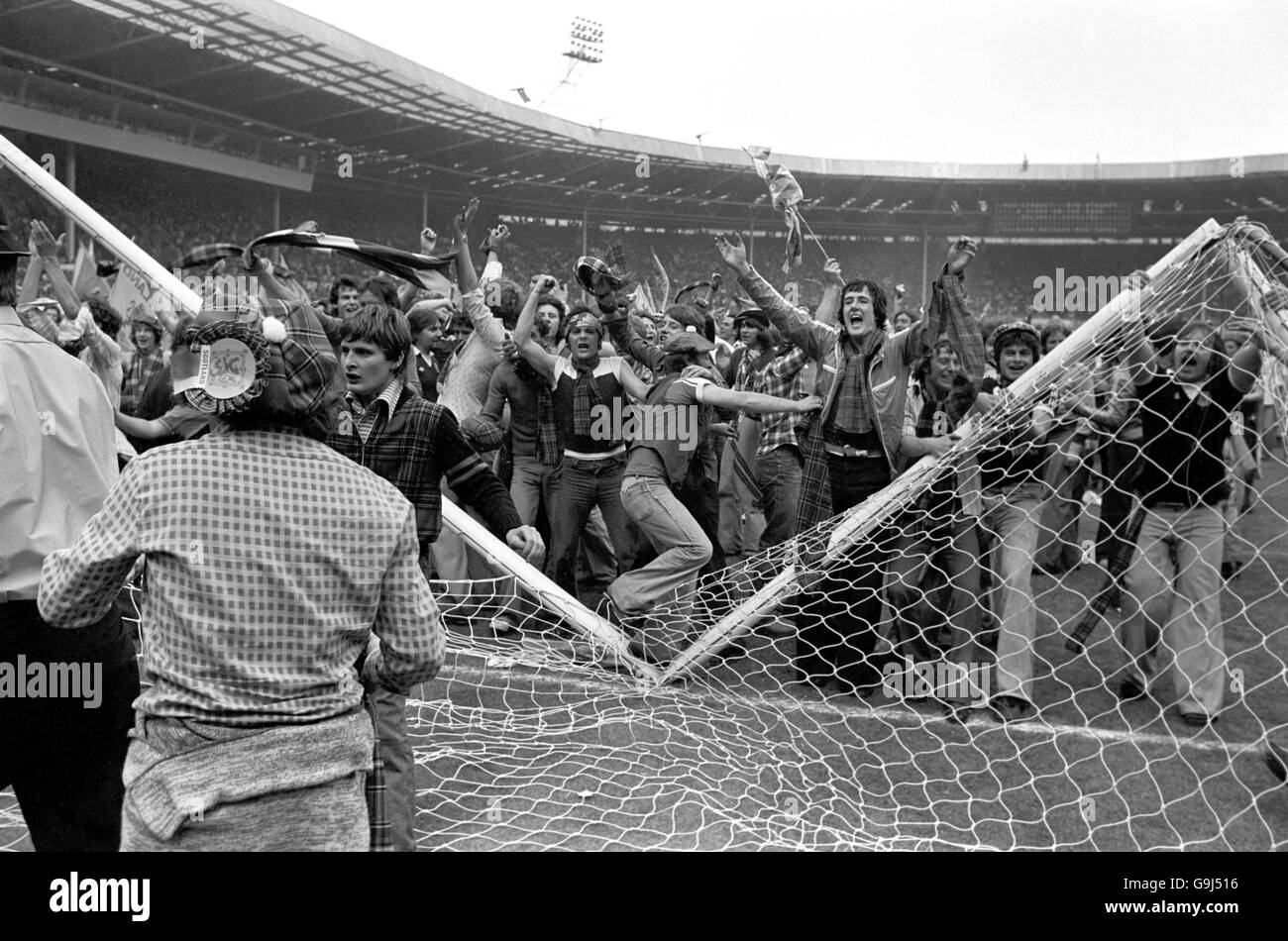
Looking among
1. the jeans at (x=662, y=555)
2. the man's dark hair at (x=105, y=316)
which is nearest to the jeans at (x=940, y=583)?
the jeans at (x=662, y=555)

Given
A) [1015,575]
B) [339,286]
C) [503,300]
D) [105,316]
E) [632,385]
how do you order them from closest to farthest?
[1015,575] → [632,385] → [339,286] → [105,316] → [503,300]

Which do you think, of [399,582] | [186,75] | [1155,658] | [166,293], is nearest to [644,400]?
[166,293]

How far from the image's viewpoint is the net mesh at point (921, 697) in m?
3.65

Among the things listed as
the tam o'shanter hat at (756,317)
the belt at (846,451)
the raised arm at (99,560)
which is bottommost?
the raised arm at (99,560)

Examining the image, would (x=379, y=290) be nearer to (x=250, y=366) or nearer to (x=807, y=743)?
(x=807, y=743)

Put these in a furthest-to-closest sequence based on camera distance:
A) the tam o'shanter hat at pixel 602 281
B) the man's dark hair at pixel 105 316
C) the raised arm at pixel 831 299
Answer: the man's dark hair at pixel 105 316, the tam o'shanter hat at pixel 602 281, the raised arm at pixel 831 299

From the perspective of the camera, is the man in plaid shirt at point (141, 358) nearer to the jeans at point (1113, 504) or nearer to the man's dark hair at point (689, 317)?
the man's dark hair at point (689, 317)

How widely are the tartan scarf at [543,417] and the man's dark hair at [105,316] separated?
8.42 ft

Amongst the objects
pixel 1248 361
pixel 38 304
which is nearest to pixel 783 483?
pixel 1248 361

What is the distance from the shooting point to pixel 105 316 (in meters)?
6.79

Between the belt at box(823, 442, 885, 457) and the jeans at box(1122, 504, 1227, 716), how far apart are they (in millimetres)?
1195

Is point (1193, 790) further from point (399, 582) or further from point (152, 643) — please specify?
point (152, 643)

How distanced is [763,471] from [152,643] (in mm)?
4863

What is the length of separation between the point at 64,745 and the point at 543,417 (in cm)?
394
